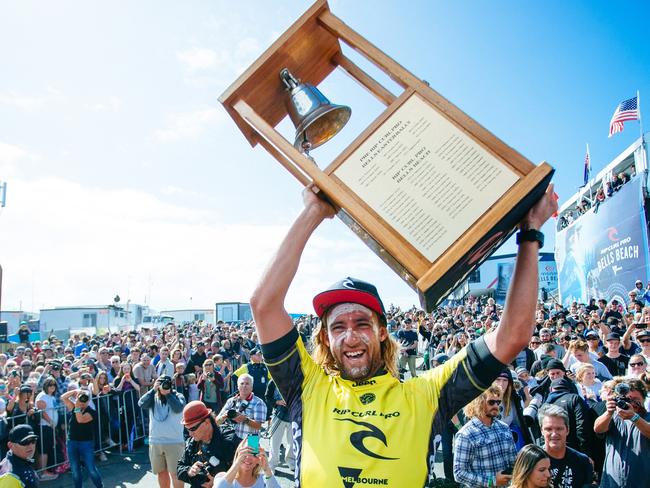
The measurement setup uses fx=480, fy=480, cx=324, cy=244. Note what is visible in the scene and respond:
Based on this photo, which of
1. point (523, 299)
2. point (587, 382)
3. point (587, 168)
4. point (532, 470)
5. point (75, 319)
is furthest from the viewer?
point (75, 319)

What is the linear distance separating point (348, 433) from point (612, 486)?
428cm

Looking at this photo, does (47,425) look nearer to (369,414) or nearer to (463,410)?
(463,410)

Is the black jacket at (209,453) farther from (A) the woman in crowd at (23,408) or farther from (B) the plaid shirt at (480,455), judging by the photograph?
(A) the woman in crowd at (23,408)

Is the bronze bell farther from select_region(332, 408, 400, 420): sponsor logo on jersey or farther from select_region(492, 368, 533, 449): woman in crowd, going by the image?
select_region(492, 368, 533, 449): woman in crowd

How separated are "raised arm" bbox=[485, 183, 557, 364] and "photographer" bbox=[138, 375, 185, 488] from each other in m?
6.92

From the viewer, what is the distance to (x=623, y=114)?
1797 cm

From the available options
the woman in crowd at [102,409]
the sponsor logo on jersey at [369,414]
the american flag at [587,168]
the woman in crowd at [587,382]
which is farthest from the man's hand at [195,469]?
the american flag at [587,168]

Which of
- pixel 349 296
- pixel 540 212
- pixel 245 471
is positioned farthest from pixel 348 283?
pixel 245 471

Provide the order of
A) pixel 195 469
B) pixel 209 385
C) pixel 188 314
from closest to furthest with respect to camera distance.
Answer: pixel 195 469, pixel 209 385, pixel 188 314

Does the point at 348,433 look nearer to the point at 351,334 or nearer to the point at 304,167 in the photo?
the point at 351,334

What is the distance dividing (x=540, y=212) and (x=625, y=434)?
13.3 ft

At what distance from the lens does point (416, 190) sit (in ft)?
6.40

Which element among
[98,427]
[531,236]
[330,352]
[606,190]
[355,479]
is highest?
[606,190]

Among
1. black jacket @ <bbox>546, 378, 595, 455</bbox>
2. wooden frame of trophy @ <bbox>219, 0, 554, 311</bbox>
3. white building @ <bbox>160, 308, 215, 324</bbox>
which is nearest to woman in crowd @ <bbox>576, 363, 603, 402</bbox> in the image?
black jacket @ <bbox>546, 378, 595, 455</bbox>
